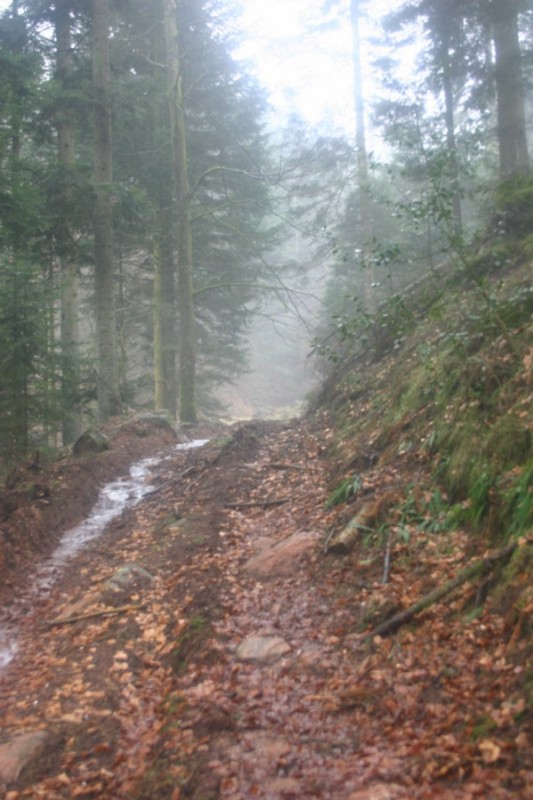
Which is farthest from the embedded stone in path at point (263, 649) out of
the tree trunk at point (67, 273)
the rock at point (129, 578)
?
the tree trunk at point (67, 273)

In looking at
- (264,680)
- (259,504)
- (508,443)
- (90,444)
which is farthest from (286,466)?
(264,680)

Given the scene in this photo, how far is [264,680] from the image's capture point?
448 centimetres

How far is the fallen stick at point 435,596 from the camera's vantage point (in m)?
4.27

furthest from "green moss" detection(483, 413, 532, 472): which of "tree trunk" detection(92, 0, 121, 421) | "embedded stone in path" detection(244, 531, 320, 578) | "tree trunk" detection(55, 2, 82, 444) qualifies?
"tree trunk" detection(92, 0, 121, 421)

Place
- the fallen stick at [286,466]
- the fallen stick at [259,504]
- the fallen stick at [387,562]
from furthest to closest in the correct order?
the fallen stick at [286,466] < the fallen stick at [259,504] < the fallen stick at [387,562]

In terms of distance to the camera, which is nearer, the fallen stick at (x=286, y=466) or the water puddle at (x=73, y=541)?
the water puddle at (x=73, y=541)

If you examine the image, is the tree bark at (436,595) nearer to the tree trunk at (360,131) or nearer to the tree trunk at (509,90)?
the tree trunk at (509,90)

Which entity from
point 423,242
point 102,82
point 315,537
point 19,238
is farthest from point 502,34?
point 315,537

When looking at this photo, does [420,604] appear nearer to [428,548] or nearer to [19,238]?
[428,548]

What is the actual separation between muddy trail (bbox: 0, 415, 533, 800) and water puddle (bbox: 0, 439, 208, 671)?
0.16 m

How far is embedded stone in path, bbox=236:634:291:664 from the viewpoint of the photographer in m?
4.75

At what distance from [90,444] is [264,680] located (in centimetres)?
843

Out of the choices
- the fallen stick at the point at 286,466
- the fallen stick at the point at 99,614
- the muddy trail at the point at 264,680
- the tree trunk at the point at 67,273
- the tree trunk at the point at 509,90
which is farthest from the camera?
the tree trunk at the point at 67,273

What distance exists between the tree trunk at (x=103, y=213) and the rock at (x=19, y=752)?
10.4 metres
